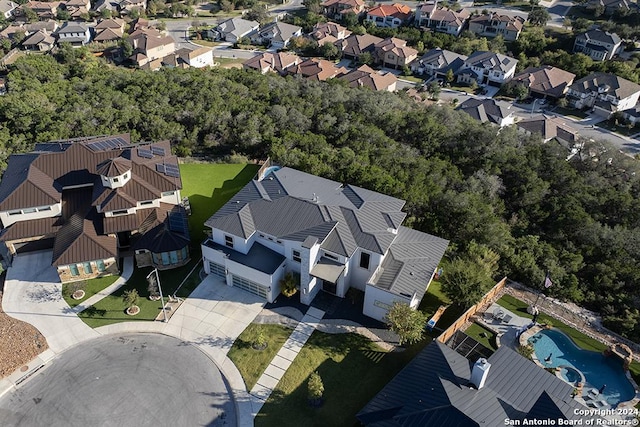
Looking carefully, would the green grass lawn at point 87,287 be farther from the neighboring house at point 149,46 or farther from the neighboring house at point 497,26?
the neighboring house at point 497,26

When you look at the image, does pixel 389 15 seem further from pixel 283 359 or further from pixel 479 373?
pixel 479 373

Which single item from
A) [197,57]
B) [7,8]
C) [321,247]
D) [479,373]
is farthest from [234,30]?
[479,373]

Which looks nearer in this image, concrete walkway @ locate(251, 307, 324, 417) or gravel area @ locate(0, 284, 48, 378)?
concrete walkway @ locate(251, 307, 324, 417)

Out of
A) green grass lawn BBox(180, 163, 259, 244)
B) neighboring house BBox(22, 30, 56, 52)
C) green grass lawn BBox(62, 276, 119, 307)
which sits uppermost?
A: green grass lawn BBox(180, 163, 259, 244)

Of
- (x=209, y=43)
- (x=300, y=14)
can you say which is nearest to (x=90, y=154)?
(x=209, y=43)

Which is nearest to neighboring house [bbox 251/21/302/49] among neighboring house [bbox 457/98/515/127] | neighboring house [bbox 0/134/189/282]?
neighboring house [bbox 457/98/515/127]

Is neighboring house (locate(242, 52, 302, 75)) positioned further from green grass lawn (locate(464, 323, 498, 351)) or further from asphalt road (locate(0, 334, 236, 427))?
green grass lawn (locate(464, 323, 498, 351))
